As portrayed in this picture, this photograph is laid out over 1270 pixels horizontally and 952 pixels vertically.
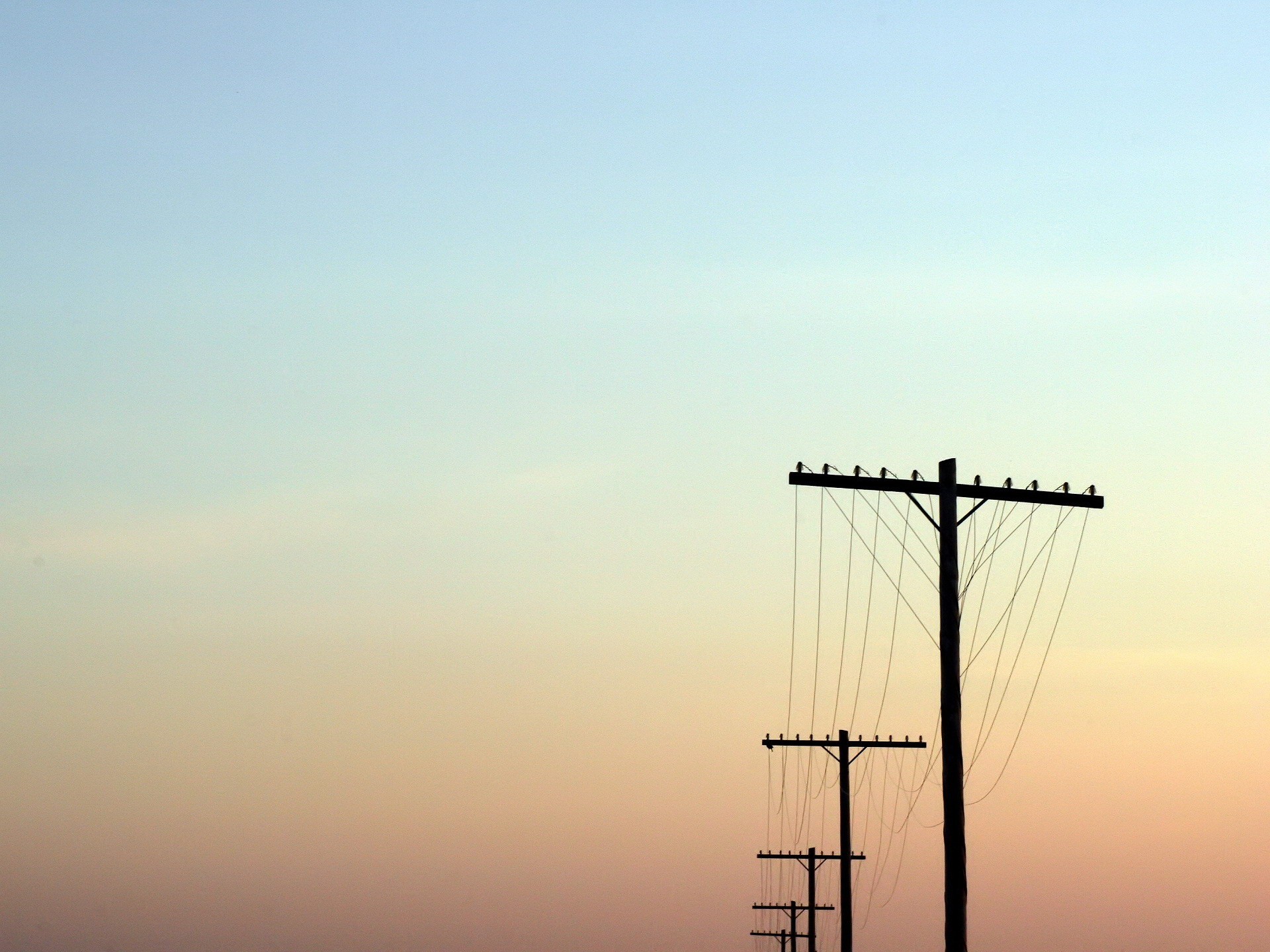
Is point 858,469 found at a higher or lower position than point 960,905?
higher

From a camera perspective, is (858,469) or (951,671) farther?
(858,469)

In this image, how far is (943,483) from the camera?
25.7 m

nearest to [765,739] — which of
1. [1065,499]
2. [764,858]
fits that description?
[764,858]

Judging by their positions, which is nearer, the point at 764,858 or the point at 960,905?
the point at 960,905

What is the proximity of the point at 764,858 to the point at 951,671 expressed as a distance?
37.7 metres

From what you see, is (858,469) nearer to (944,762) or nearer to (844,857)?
(944,762)

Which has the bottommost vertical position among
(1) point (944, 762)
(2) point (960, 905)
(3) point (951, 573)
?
(2) point (960, 905)

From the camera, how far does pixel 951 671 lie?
24.6m

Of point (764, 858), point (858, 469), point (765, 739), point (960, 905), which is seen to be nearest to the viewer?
point (960, 905)

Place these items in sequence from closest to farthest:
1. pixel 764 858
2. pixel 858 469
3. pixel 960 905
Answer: pixel 960 905 → pixel 858 469 → pixel 764 858

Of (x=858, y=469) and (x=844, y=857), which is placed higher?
(x=858, y=469)

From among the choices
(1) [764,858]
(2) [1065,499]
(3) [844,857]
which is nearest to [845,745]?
(3) [844,857]

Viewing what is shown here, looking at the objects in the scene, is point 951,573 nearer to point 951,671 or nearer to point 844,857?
point 951,671

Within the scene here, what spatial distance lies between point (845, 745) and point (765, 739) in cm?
279
